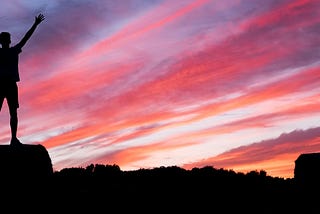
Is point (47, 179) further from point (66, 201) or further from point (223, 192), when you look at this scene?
point (223, 192)

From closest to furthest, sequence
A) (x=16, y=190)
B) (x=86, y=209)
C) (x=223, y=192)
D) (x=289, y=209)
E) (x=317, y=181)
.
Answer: (x=16, y=190)
(x=317, y=181)
(x=86, y=209)
(x=289, y=209)
(x=223, y=192)

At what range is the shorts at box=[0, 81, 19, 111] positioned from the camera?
15.2 m

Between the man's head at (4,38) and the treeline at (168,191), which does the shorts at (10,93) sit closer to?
the man's head at (4,38)

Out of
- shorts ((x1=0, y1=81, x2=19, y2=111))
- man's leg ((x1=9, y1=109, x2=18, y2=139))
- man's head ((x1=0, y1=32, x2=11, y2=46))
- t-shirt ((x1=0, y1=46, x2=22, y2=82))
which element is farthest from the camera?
man's leg ((x1=9, y1=109, x2=18, y2=139))

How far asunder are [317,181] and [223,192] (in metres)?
6.14

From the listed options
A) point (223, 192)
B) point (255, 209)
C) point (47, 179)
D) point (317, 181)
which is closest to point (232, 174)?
point (223, 192)

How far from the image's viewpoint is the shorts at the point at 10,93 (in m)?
15.2

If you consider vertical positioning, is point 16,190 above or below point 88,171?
below

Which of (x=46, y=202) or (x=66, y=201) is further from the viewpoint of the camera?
(x=66, y=201)

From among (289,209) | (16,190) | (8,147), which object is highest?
(8,147)

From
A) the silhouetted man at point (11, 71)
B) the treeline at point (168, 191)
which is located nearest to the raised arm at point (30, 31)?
the silhouetted man at point (11, 71)

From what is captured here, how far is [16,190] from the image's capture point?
51.0 ft

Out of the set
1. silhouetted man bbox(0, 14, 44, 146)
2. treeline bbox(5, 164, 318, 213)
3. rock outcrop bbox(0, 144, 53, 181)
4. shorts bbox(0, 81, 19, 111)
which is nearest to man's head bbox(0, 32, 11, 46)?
silhouetted man bbox(0, 14, 44, 146)

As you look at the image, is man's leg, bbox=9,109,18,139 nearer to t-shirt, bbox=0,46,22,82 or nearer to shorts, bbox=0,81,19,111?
shorts, bbox=0,81,19,111
